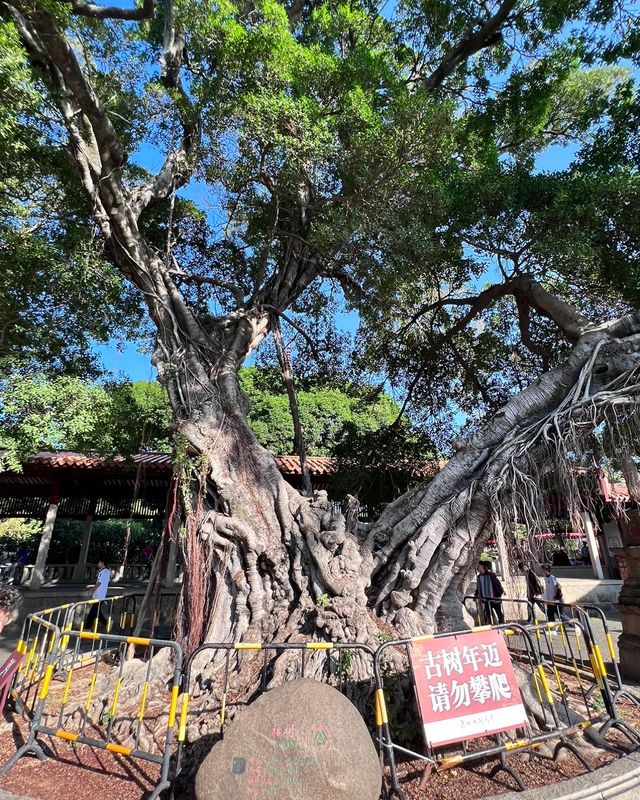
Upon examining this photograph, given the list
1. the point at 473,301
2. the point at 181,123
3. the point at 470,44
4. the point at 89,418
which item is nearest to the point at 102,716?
the point at 89,418

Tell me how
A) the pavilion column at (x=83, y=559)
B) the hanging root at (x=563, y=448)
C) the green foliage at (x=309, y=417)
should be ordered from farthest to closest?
the green foliage at (x=309, y=417)
the pavilion column at (x=83, y=559)
the hanging root at (x=563, y=448)

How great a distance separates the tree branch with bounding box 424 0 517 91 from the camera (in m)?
7.69

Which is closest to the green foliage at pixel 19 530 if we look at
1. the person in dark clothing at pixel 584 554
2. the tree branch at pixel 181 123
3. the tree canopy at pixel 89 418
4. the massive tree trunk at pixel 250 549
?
the tree canopy at pixel 89 418

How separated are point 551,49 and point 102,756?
1139 centimetres

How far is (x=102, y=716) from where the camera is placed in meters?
3.86

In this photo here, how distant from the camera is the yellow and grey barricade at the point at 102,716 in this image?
2.85 m

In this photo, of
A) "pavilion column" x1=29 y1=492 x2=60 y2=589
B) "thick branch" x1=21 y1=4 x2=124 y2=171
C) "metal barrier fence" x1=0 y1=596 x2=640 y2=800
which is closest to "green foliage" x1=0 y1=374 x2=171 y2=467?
"metal barrier fence" x1=0 y1=596 x2=640 y2=800

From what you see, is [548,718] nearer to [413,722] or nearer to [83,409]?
[413,722]

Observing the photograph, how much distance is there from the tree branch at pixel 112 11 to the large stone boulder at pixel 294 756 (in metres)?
7.70

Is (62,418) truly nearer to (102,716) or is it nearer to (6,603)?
(6,603)

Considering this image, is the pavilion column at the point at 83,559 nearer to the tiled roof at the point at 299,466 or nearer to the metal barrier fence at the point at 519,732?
the tiled roof at the point at 299,466

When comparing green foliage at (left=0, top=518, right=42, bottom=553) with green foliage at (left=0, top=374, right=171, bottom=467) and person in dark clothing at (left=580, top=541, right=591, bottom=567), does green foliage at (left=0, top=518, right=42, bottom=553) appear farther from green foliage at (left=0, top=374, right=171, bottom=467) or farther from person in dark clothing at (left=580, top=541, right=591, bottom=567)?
person in dark clothing at (left=580, top=541, right=591, bottom=567)

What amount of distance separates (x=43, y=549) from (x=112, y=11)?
33.2ft

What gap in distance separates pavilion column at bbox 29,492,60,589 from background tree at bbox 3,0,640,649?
6.37m
